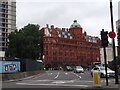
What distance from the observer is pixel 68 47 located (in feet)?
524

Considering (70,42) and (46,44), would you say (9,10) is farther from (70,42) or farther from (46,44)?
(70,42)

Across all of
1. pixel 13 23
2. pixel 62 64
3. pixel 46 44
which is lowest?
pixel 62 64

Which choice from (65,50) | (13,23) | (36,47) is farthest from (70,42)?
(36,47)

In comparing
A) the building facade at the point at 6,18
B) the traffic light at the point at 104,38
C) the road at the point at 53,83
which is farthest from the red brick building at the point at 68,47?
the traffic light at the point at 104,38

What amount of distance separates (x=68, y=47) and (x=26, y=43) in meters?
77.5

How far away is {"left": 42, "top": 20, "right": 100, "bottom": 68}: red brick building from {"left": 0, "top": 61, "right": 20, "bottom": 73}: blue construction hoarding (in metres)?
104

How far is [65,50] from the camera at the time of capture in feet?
515

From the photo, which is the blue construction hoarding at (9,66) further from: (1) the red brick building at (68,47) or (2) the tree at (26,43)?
(1) the red brick building at (68,47)

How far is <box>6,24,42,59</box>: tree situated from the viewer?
273ft

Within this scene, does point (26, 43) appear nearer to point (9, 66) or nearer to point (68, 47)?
point (9, 66)

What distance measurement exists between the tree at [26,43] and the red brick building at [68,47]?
2124 inches

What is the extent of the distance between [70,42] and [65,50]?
7816mm

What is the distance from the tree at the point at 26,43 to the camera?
273 feet

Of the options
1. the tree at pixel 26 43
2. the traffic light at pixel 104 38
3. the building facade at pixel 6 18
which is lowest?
the traffic light at pixel 104 38
